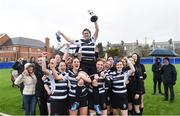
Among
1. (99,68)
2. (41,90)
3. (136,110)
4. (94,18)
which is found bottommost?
(136,110)

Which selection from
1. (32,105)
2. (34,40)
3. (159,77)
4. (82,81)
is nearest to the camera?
(82,81)

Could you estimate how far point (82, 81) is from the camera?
298 inches

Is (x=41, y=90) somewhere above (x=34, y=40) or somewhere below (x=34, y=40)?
below

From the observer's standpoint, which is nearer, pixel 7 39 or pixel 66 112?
pixel 66 112

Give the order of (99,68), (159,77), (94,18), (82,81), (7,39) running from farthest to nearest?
(7,39) → (159,77) → (94,18) → (99,68) → (82,81)

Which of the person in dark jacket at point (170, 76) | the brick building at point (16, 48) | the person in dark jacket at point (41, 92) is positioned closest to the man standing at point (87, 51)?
the person in dark jacket at point (41, 92)

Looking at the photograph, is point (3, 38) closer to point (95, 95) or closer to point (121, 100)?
point (121, 100)

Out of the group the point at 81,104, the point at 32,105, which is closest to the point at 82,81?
the point at 81,104

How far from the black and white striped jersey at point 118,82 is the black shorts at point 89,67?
1.58ft

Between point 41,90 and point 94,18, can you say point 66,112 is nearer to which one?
point 41,90

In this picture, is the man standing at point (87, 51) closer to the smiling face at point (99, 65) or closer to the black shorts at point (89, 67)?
the black shorts at point (89, 67)

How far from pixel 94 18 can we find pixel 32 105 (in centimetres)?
314

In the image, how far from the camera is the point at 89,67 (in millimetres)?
8156

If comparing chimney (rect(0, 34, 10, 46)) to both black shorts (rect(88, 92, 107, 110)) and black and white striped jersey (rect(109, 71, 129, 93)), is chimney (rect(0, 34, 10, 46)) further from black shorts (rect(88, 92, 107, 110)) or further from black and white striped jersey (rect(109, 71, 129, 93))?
black shorts (rect(88, 92, 107, 110))
